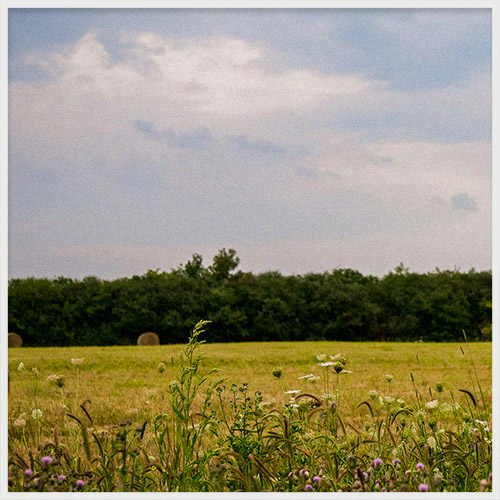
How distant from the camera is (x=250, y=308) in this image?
2119 cm

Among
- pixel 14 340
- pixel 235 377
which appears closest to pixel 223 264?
pixel 14 340

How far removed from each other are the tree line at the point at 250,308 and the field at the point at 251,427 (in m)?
8.08

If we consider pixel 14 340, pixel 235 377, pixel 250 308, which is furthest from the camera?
pixel 250 308

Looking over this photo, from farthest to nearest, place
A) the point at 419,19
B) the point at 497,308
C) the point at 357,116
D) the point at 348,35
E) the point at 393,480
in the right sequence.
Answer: the point at 357,116, the point at 348,35, the point at 419,19, the point at 393,480, the point at 497,308

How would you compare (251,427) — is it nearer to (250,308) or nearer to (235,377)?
(235,377)

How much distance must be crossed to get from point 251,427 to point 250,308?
59.4ft

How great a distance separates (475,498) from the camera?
63.0 inches

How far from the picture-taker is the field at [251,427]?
2.05 metres

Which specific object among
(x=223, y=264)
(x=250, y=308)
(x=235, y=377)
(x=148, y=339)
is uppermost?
(x=223, y=264)

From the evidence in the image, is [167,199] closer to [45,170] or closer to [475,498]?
[45,170]

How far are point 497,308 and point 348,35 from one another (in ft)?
4.64

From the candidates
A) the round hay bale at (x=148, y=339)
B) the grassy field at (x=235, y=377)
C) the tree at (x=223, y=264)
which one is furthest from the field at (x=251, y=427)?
the tree at (x=223, y=264)

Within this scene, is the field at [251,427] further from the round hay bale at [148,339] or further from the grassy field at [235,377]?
the round hay bale at [148,339]

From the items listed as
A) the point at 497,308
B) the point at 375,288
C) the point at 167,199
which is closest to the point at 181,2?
the point at 497,308
